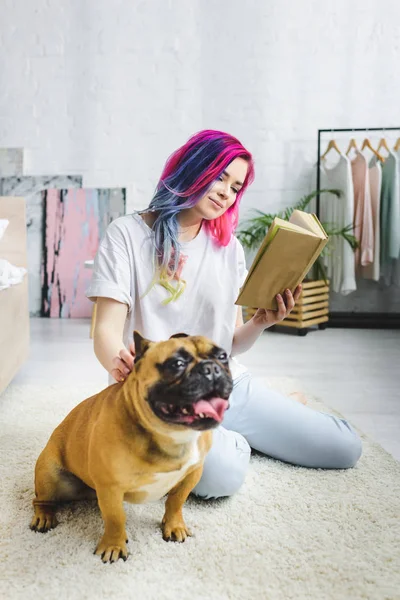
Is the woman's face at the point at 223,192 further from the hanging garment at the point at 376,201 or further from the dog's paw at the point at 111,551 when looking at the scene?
the hanging garment at the point at 376,201

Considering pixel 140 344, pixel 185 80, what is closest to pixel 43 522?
pixel 140 344

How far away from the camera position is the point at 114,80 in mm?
4246

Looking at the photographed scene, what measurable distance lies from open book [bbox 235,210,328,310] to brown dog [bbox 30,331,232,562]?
0.29 meters

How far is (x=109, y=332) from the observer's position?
1.37 metres

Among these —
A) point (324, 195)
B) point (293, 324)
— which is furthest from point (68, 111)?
point (293, 324)

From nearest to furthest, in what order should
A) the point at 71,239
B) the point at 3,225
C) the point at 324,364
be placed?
the point at 3,225
the point at 324,364
the point at 71,239

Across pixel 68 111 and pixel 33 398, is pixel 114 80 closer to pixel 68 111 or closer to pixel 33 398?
pixel 68 111

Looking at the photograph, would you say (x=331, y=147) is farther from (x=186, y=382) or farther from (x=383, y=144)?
(x=186, y=382)

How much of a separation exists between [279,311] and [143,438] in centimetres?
49

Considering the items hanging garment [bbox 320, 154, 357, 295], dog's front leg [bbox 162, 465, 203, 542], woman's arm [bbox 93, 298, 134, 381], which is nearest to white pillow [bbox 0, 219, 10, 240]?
woman's arm [bbox 93, 298, 134, 381]

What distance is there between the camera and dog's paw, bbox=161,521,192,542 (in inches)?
50.8

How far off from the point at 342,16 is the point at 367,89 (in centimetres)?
50

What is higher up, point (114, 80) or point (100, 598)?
point (114, 80)

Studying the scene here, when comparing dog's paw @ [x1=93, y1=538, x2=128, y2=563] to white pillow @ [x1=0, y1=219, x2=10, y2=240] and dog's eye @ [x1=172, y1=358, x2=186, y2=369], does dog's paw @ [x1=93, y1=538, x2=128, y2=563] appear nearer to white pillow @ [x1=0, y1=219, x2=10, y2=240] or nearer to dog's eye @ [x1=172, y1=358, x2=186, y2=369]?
dog's eye @ [x1=172, y1=358, x2=186, y2=369]
